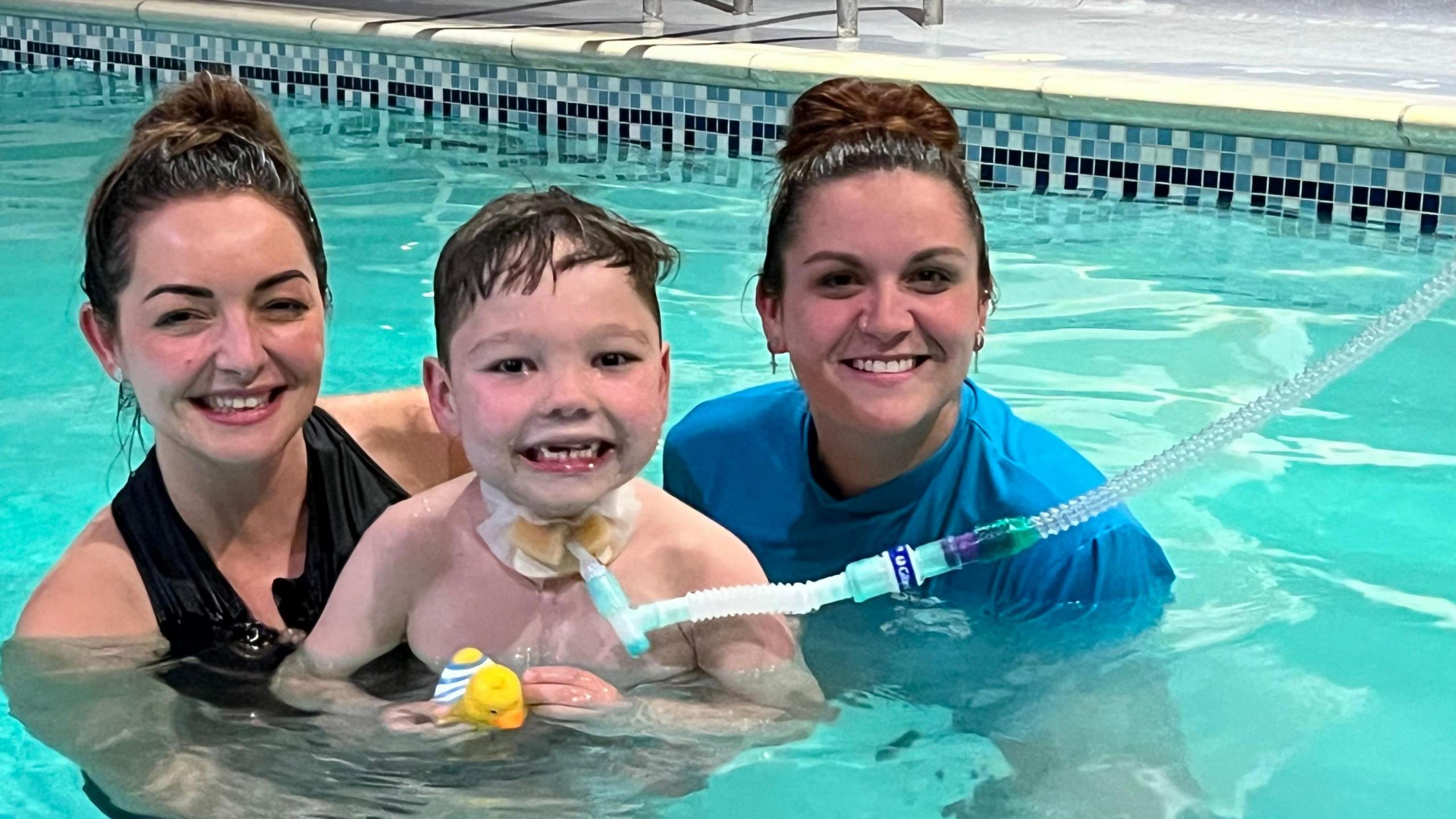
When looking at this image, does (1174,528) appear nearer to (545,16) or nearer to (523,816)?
(523,816)

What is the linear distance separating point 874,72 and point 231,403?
5393 mm

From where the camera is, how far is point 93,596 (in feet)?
9.81

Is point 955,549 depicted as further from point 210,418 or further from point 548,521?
point 210,418

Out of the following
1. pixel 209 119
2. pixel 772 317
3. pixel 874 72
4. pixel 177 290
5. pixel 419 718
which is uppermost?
pixel 209 119

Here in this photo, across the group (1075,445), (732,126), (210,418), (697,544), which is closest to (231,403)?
(210,418)

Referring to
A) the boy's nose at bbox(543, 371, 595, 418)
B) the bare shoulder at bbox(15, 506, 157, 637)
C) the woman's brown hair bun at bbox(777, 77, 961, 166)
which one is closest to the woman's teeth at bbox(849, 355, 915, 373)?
the woman's brown hair bun at bbox(777, 77, 961, 166)

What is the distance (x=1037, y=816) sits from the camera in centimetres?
302

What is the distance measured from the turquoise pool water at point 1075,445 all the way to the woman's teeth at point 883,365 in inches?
26.3

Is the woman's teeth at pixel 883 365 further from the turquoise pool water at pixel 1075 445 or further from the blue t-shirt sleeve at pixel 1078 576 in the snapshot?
the turquoise pool water at pixel 1075 445

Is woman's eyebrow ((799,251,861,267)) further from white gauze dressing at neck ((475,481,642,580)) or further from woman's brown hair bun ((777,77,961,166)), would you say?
white gauze dressing at neck ((475,481,642,580))

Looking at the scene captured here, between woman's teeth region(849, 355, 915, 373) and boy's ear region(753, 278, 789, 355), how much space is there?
0.57 feet

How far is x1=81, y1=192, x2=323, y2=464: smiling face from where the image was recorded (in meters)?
2.79

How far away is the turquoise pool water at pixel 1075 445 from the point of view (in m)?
3.16

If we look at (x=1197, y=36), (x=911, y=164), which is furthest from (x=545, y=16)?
(x=911, y=164)
